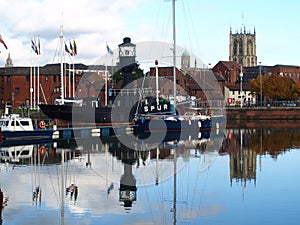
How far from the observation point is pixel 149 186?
999 inches

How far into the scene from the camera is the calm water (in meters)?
18.8

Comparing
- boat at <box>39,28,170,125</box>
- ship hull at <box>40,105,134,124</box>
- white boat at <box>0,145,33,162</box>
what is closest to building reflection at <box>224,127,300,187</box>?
white boat at <box>0,145,33,162</box>

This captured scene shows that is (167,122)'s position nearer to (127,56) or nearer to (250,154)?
(127,56)

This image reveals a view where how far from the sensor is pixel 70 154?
40.2 m

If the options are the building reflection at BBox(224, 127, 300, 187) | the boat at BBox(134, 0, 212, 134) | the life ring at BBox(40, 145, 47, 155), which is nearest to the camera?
the building reflection at BBox(224, 127, 300, 187)

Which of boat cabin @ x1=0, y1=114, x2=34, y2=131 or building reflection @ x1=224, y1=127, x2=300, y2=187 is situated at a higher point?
boat cabin @ x1=0, y1=114, x2=34, y2=131

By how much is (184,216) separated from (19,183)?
10014 millimetres

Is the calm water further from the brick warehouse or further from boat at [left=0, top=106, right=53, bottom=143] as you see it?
the brick warehouse

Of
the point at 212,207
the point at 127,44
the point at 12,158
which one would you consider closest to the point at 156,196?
the point at 212,207

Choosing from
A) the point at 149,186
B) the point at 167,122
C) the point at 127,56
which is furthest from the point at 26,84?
the point at 149,186

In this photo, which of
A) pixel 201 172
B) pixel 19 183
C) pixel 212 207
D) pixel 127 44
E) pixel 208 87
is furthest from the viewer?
pixel 208 87

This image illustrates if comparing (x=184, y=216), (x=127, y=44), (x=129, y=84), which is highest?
(x=127, y=44)

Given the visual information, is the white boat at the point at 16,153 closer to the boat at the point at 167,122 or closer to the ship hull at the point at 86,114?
the boat at the point at 167,122

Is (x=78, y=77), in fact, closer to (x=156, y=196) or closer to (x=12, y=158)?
(x=12, y=158)
